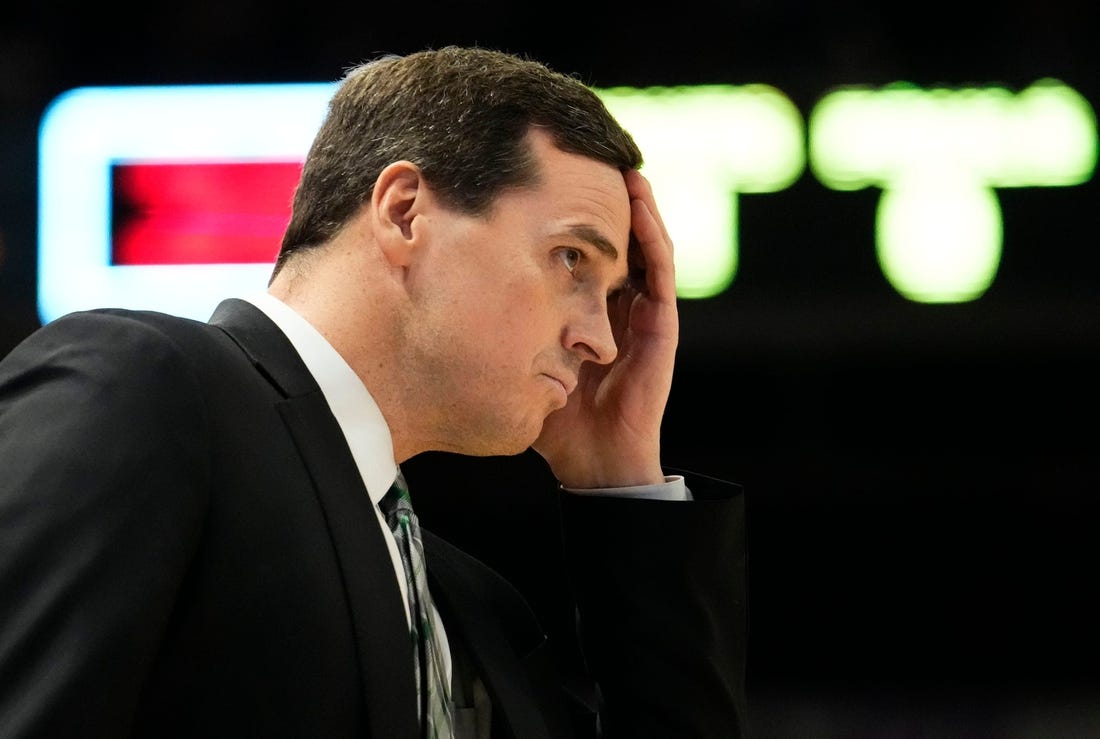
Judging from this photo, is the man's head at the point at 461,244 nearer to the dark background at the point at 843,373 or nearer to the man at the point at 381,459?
the man at the point at 381,459

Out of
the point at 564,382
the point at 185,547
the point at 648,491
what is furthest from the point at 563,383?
the point at 185,547

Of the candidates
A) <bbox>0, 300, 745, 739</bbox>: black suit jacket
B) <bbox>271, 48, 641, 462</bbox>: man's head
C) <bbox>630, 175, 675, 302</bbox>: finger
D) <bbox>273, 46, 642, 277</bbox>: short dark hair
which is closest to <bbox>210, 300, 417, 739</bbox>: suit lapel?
<bbox>0, 300, 745, 739</bbox>: black suit jacket

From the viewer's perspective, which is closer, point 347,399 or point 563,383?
point 347,399

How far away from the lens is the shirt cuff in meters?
1.90

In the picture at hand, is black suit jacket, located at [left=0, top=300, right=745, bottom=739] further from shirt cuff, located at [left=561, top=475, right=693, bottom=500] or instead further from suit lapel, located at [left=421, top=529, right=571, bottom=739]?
shirt cuff, located at [left=561, top=475, right=693, bottom=500]

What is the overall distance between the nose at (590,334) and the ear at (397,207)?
0.22 metres

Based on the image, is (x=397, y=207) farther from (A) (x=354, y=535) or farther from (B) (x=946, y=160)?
(B) (x=946, y=160)

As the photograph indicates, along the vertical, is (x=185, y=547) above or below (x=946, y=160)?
below

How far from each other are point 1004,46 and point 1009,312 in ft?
2.00

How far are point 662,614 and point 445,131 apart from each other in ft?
2.17

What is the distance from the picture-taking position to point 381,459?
60.7 inches

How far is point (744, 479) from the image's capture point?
336cm

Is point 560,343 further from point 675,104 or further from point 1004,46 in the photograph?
point 1004,46

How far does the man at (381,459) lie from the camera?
1173mm
